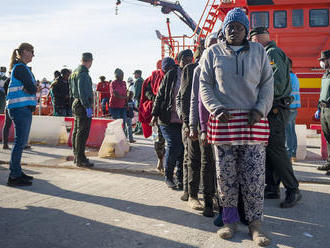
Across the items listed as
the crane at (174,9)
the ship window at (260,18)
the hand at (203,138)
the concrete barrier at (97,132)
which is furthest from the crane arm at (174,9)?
the hand at (203,138)

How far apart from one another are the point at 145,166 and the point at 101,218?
2.77 metres

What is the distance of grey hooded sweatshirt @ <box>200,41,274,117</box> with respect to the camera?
10.2 feet

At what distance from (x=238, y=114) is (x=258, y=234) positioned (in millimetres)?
1027

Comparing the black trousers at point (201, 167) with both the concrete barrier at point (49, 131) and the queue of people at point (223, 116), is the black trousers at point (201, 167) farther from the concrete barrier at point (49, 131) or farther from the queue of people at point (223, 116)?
the concrete barrier at point (49, 131)

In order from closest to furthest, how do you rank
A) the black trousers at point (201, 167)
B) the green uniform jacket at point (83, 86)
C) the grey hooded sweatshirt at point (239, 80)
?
the grey hooded sweatshirt at point (239, 80) → the black trousers at point (201, 167) → the green uniform jacket at point (83, 86)

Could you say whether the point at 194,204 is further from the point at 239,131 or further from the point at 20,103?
the point at 20,103

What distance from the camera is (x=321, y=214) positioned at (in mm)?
3881

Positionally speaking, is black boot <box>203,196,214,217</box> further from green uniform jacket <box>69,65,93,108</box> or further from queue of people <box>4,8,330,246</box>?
green uniform jacket <box>69,65,93,108</box>

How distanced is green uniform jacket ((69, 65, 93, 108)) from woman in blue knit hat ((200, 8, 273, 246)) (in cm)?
334

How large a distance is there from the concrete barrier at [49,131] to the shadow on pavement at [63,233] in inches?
209

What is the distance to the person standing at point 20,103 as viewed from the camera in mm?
5031

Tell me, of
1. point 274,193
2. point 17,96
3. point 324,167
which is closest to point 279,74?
point 274,193

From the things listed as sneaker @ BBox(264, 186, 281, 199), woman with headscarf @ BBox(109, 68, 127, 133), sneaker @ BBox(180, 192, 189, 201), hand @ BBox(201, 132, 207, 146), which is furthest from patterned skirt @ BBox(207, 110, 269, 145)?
woman with headscarf @ BBox(109, 68, 127, 133)

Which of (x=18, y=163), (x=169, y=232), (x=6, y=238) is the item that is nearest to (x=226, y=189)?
(x=169, y=232)
